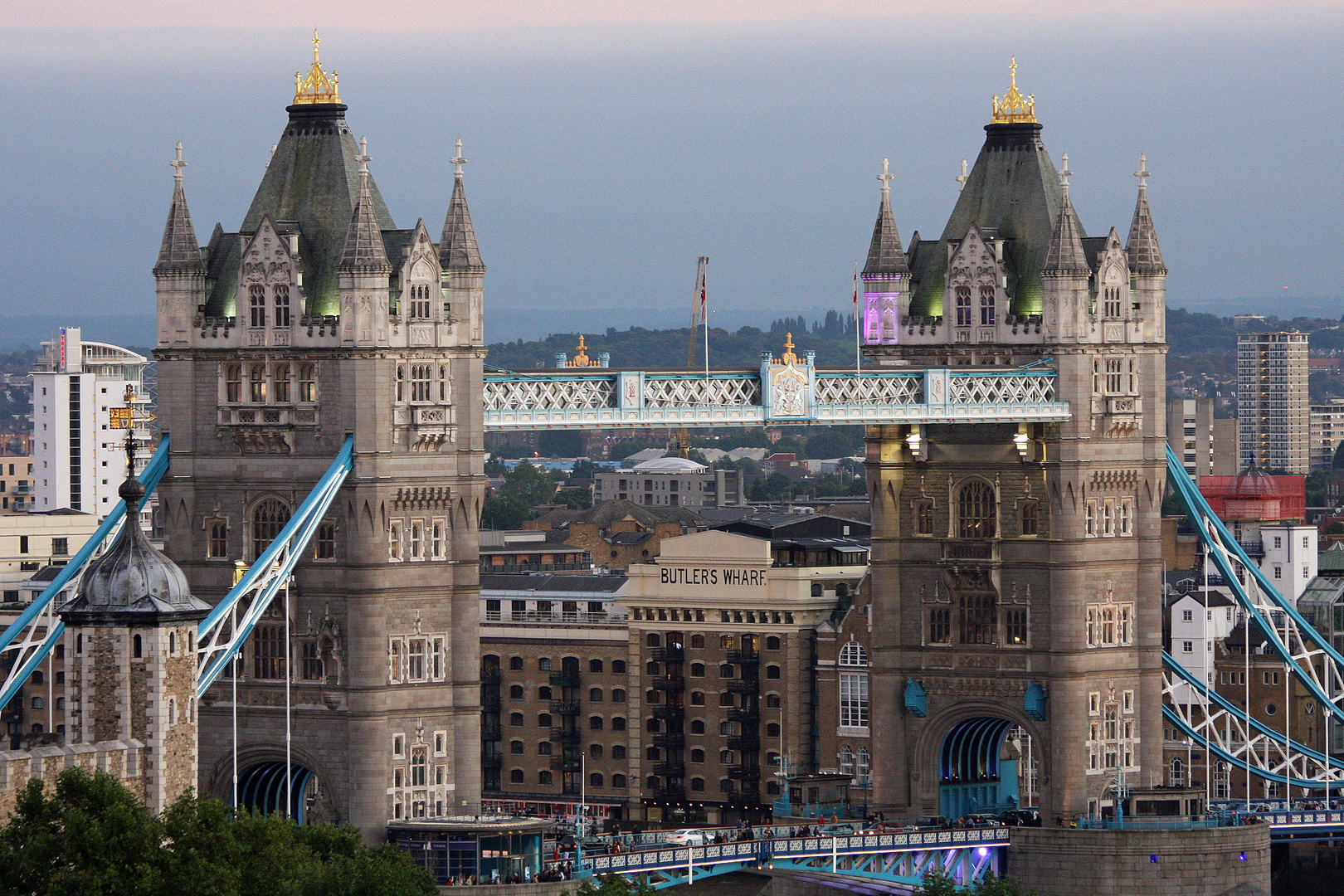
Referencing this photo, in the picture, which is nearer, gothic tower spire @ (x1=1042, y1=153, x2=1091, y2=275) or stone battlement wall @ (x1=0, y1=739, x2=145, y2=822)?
stone battlement wall @ (x1=0, y1=739, x2=145, y2=822)

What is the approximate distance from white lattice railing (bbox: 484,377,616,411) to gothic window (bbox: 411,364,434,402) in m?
2.88

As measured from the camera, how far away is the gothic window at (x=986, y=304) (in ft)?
570

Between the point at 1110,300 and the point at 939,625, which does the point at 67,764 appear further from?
the point at 1110,300

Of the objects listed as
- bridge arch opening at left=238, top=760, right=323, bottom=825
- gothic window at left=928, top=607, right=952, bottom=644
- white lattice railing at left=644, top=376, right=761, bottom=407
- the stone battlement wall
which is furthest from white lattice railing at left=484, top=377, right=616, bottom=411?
the stone battlement wall

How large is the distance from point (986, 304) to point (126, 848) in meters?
57.9

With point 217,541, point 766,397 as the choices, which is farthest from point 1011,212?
point 217,541

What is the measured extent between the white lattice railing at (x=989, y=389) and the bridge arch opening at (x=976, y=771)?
43.7 feet

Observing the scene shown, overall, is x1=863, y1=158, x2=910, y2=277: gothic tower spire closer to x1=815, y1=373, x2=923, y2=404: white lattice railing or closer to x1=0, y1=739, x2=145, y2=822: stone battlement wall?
x1=815, y1=373, x2=923, y2=404: white lattice railing

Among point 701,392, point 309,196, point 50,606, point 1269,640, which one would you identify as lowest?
point 1269,640

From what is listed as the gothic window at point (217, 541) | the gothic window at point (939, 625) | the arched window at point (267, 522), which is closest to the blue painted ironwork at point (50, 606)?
the gothic window at point (217, 541)

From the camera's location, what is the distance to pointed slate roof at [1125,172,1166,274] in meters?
174

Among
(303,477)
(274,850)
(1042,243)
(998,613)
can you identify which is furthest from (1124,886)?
(274,850)

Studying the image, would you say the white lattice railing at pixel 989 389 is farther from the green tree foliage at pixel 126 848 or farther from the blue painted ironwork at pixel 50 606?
the green tree foliage at pixel 126 848

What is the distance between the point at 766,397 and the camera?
544ft
